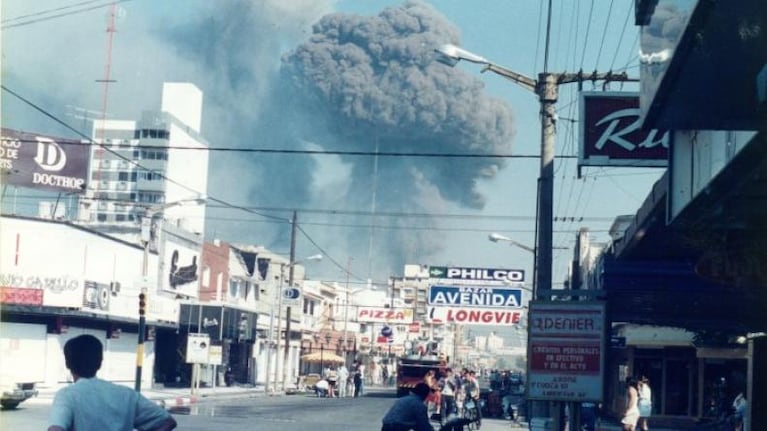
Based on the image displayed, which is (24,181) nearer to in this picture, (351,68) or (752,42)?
(752,42)

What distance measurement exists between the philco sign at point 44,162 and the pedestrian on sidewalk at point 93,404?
43049 mm

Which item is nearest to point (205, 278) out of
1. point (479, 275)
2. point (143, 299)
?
point (479, 275)

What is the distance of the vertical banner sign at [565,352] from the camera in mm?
15508

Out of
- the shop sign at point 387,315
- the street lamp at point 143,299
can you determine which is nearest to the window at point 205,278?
the shop sign at point 387,315

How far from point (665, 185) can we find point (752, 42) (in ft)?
15.8

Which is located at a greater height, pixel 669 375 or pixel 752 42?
pixel 752 42

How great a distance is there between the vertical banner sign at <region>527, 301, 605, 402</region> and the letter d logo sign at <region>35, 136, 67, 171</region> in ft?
123

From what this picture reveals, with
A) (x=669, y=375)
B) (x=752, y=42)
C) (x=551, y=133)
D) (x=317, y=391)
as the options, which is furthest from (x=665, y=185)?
(x=317, y=391)

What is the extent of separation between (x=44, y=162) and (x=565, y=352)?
38719 millimetres

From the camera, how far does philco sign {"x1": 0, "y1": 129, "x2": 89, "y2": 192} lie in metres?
48.1

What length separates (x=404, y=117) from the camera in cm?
14738

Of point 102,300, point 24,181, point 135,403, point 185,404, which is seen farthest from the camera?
point 24,181

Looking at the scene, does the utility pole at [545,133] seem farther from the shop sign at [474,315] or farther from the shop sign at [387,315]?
the shop sign at [387,315]

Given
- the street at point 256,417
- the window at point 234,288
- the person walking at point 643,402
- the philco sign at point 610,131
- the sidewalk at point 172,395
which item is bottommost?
the sidewalk at point 172,395
